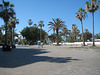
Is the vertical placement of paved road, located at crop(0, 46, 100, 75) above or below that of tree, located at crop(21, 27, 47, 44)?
below

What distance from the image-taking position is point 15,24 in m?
39.4

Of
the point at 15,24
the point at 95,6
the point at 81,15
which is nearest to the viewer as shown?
the point at 95,6

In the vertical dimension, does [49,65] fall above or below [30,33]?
below

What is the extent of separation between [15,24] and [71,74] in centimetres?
3742

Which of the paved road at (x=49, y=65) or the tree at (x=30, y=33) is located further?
the tree at (x=30, y=33)

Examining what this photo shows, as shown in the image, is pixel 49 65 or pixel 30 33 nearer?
pixel 49 65

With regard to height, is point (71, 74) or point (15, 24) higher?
point (15, 24)

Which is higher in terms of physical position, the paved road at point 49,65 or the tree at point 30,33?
the tree at point 30,33

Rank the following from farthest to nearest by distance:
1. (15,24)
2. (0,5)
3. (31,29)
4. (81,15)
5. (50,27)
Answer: (31,29), (50,27), (15,24), (81,15), (0,5)

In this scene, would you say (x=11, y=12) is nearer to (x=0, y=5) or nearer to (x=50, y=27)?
(x=0, y=5)

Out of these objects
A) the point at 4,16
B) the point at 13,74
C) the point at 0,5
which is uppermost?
the point at 0,5

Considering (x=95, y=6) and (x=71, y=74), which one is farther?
(x=95, y=6)

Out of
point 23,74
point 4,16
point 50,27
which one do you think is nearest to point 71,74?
point 23,74

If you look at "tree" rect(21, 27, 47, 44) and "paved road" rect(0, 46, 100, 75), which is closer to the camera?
"paved road" rect(0, 46, 100, 75)
